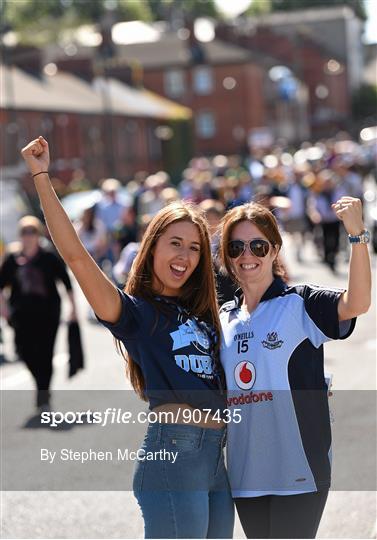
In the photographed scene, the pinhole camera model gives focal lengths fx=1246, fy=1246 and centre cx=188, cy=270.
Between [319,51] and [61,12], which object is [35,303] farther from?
[61,12]

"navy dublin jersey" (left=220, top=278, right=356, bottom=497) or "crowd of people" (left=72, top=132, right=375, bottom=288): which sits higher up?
"navy dublin jersey" (left=220, top=278, right=356, bottom=497)

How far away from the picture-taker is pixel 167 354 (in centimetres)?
417

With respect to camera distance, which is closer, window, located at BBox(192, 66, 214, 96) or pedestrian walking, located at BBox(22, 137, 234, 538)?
pedestrian walking, located at BBox(22, 137, 234, 538)

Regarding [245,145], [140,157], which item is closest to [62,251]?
[140,157]

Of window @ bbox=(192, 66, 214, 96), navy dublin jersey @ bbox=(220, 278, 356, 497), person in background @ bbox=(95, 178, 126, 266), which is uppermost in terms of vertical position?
window @ bbox=(192, 66, 214, 96)

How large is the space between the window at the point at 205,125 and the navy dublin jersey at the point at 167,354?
79292 millimetres

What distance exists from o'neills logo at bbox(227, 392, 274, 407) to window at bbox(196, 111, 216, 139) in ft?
260

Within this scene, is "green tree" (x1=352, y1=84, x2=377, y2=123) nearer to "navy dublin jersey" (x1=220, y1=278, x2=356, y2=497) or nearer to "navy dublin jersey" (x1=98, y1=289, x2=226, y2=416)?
"navy dublin jersey" (x1=220, y1=278, x2=356, y2=497)

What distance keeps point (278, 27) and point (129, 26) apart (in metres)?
16.1

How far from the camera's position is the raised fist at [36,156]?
4184 millimetres

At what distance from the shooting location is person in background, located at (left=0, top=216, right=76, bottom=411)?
35.5ft

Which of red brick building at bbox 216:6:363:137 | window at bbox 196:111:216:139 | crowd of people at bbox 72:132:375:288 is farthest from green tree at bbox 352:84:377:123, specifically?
crowd of people at bbox 72:132:375:288

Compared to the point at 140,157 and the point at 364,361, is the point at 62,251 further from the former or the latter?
the point at 140,157

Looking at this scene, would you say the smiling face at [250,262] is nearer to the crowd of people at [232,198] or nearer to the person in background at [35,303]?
the person in background at [35,303]
